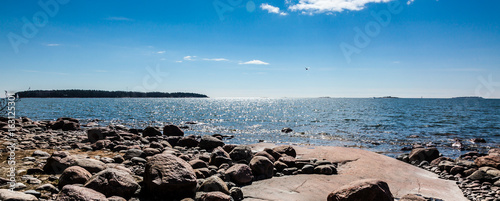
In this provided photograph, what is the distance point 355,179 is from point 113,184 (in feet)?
24.9

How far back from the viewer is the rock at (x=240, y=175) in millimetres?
8461

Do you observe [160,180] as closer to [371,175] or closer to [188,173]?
[188,173]

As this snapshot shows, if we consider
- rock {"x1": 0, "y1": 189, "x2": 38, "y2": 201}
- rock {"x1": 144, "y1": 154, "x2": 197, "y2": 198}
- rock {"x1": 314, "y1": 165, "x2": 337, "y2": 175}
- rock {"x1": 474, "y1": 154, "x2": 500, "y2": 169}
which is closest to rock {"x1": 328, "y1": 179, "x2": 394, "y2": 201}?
rock {"x1": 314, "y1": 165, "x2": 337, "y2": 175}

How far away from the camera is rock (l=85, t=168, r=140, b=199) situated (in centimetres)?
638

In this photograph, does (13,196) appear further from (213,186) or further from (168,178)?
(213,186)

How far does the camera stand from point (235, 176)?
8.45 metres

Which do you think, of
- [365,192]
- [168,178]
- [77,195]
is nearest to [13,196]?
[77,195]

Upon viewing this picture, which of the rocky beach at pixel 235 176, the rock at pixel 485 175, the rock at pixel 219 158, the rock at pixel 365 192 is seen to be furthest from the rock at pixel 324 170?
the rock at pixel 485 175

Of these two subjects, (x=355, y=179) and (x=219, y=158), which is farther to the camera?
(x=219, y=158)

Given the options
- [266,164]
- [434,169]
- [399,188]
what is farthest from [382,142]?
[266,164]

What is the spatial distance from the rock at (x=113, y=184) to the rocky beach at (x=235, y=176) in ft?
0.07

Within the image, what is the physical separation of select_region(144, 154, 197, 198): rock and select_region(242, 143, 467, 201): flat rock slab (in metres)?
1.56

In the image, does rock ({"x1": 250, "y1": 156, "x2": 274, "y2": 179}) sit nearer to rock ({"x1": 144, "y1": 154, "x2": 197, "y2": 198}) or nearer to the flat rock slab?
the flat rock slab

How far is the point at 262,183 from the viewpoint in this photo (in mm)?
8664
